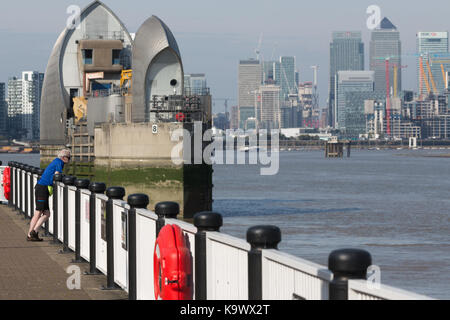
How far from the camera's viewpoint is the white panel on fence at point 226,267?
6.52 metres

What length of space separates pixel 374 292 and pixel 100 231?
7950 mm

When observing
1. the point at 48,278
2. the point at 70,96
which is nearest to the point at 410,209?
the point at 70,96

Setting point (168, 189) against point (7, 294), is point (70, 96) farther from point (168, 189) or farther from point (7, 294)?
point (7, 294)

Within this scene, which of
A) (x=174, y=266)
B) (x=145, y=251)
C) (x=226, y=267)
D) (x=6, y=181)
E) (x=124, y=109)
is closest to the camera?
(x=226, y=267)

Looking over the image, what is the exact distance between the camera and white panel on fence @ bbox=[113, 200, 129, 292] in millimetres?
10523

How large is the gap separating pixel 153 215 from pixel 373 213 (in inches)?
1794

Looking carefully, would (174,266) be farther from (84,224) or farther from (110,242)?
(84,224)

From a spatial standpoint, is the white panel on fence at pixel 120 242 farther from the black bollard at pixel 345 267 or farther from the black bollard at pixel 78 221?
the black bollard at pixel 345 267

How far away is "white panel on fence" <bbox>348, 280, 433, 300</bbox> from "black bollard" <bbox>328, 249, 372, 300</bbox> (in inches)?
1.7

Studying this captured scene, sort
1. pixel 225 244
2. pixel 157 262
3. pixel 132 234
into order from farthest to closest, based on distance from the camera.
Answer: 1. pixel 132 234
2. pixel 157 262
3. pixel 225 244

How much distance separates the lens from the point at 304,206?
191 feet

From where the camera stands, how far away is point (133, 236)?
9.98 metres

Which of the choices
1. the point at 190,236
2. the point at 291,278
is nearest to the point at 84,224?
the point at 190,236

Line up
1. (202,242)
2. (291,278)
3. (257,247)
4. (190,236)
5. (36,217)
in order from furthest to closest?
(36,217) < (190,236) < (202,242) < (257,247) < (291,278)
